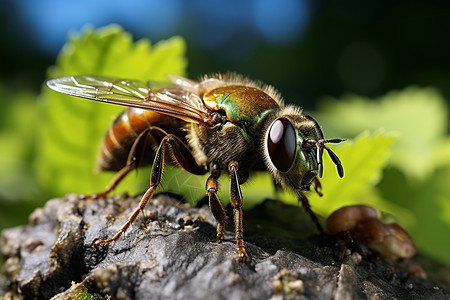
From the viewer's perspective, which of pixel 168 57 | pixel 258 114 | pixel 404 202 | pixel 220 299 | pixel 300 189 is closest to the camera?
pixel 220 299

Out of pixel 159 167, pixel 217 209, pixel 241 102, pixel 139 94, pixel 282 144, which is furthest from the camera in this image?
pixel 139 94

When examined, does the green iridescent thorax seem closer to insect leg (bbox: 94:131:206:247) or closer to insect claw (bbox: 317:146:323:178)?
insect leg (bbox: 94:131:206:247)

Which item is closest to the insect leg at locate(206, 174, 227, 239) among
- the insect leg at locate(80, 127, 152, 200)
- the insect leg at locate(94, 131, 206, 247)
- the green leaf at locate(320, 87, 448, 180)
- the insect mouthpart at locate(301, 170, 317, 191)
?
the insect leg at locate(94, 131, 206, 247)

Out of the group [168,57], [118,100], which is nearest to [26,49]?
[168,57]

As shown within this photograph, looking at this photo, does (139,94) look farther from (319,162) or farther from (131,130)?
(319,162)

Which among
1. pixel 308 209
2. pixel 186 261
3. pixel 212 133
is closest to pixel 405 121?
pixel 308 209

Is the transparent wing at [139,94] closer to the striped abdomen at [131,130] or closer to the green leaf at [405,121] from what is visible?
the striped abdomen at [131,130]

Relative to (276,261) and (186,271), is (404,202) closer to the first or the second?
(276,261)
